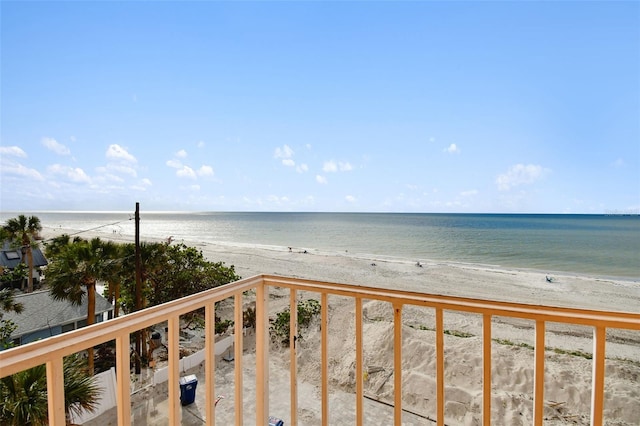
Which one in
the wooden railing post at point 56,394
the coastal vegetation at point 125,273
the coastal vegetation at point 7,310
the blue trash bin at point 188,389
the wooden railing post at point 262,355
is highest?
the wooden railing post at point 56,394

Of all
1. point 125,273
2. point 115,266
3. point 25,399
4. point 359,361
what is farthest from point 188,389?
point 359,361

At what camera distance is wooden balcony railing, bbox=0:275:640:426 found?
2.44 ft

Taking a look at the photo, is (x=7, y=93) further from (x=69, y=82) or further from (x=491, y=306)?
(x=491, y=306)

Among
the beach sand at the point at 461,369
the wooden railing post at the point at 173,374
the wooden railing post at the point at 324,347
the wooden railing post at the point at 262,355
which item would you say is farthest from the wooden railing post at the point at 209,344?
the beach sand at the point at 461,369

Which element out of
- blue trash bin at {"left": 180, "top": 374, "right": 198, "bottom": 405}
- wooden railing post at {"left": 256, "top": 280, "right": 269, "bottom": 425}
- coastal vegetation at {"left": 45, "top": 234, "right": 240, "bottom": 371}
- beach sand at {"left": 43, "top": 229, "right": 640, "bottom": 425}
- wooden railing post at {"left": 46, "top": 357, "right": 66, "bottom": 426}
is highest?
wooden railing post at {"left": 46, "top": 357, "right": 66, "bottom": 426}

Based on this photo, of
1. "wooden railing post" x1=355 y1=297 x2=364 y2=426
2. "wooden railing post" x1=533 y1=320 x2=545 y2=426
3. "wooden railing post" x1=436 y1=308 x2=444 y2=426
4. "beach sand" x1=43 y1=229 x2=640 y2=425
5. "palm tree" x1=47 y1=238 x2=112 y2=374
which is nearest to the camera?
"wooden railing post" x1=533 y1=320 x2=545 y2=426

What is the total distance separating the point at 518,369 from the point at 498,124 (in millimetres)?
20713

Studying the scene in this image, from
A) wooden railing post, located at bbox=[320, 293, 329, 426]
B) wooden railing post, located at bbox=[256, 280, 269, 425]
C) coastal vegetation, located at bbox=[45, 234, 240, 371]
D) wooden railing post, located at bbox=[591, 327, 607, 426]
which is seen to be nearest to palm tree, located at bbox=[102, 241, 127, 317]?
coastal vegetation, located at bbox=[45, 234, 240, 371]

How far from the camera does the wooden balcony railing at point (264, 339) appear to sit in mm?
743

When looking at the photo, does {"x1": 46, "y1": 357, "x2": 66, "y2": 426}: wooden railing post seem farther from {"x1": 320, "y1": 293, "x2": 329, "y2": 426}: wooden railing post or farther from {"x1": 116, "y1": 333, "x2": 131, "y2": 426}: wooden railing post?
{"x1": 320, "y1": 293, "x2": 329, "y2": 426}: wooden railing post

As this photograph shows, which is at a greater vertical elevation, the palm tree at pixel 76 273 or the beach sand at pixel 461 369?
the palm tree at pixel 76 273

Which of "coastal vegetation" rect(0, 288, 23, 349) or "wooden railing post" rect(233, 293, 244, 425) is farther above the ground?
"wooden railing post" rect(233, 293, 244, 425)

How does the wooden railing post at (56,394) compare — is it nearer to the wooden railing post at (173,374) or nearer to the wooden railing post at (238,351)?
the wooden railing post at (173,374)

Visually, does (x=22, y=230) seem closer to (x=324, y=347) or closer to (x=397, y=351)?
(x=324, y=347)
